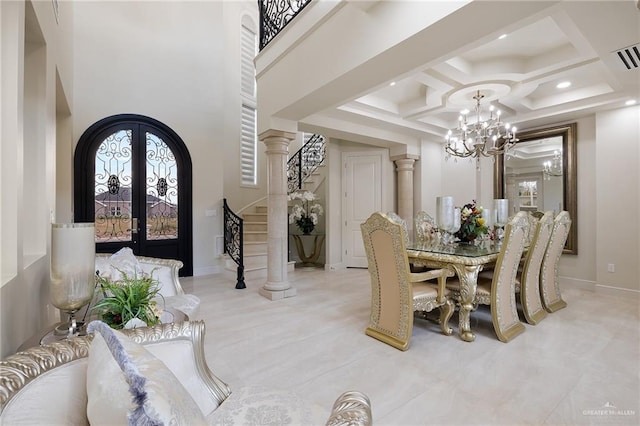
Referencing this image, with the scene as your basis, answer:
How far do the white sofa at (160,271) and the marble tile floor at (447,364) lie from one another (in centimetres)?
49

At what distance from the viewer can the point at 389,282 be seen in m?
2.69

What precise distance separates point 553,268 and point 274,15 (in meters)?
4.69

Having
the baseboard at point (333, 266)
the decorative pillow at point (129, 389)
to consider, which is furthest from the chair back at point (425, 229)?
the decorative pillow at point (129, 389)

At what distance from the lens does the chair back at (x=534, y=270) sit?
9.57 ft

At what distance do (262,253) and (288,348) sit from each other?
3.21 meters

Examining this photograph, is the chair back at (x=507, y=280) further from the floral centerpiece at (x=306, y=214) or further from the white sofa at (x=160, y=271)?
the floral centerpiece at (x=306, y=214)

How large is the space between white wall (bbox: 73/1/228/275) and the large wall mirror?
522 cm

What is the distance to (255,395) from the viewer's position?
3.83ft

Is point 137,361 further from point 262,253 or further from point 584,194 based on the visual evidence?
point 584,194

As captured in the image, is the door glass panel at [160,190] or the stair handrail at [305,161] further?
the stair handrail at [305,161]

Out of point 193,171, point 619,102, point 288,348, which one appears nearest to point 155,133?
point 193,171

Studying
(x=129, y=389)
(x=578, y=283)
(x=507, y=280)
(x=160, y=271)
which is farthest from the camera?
(x=578, y=283)

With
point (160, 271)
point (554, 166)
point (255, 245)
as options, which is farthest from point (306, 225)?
point (554, 166)

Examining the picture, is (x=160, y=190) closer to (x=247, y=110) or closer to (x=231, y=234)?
(x=231, y=234)
